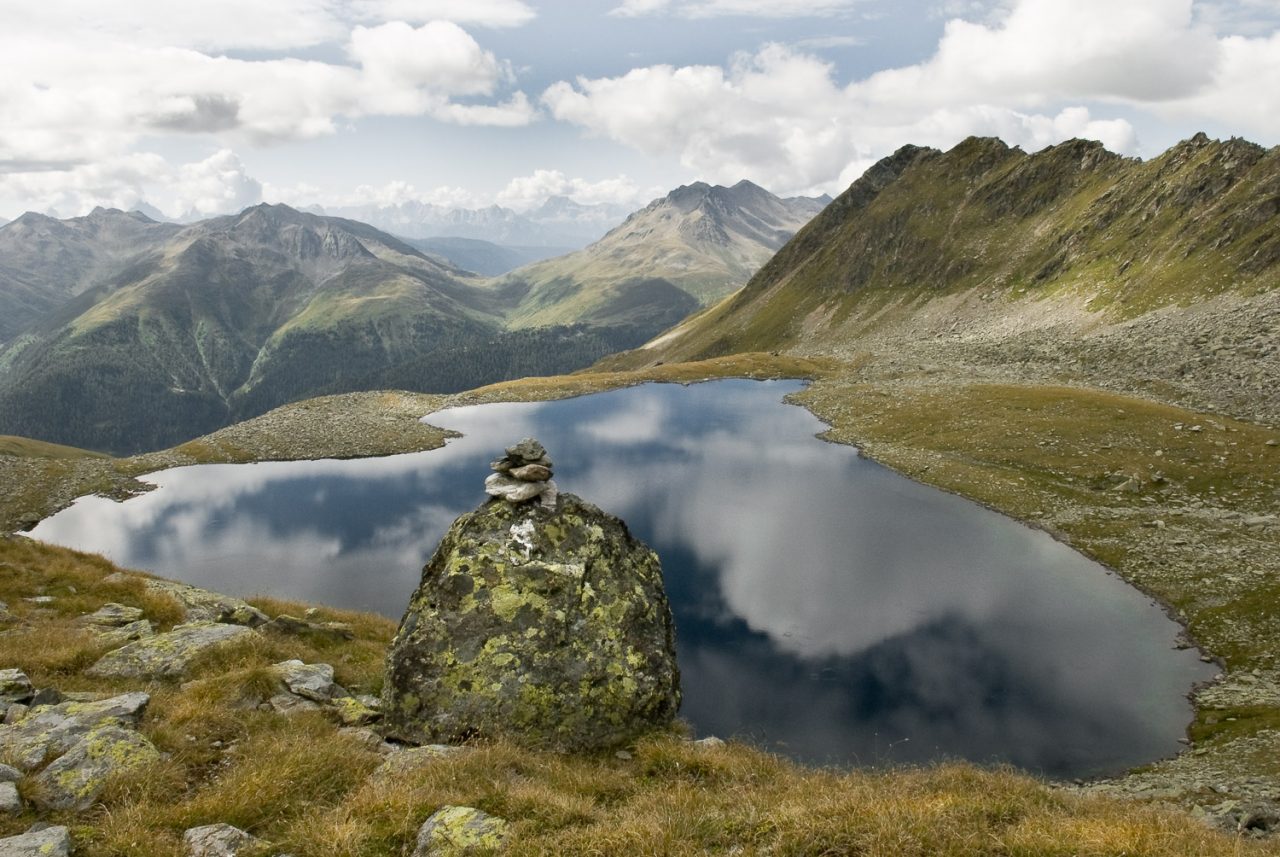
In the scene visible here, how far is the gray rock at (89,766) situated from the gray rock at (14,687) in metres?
3.62

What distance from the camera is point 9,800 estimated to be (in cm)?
929

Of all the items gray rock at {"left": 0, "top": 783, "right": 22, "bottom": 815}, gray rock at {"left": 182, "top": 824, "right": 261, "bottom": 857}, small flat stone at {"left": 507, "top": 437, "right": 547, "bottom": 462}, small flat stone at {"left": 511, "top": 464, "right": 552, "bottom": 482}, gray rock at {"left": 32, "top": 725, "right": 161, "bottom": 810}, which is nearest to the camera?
gray rock at {"left": 182, "top": 824, "right": 261, "bottom": 857}

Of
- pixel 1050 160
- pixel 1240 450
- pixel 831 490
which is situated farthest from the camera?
pixel 1050 160

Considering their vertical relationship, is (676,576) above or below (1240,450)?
below

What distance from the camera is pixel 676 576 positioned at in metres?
43.7

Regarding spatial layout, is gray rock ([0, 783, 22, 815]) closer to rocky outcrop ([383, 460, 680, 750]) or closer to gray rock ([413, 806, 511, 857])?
gray rock ([413, 806, 511, 857])

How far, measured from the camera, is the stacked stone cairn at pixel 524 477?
57.3 feet

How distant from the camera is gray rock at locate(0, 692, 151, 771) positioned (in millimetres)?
10734

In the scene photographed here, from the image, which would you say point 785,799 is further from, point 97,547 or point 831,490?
point 97,547

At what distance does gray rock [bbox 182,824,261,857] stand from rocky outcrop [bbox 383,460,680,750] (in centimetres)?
531

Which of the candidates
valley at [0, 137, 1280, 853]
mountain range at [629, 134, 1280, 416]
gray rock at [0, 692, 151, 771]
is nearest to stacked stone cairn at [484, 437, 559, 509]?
gray rock at [0, 692, 151, 771]

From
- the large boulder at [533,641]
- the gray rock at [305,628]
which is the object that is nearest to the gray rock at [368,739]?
the large boulder at [533,641]

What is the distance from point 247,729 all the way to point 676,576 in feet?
108

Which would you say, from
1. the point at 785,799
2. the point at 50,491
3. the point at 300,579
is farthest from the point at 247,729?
the point at 50,491
